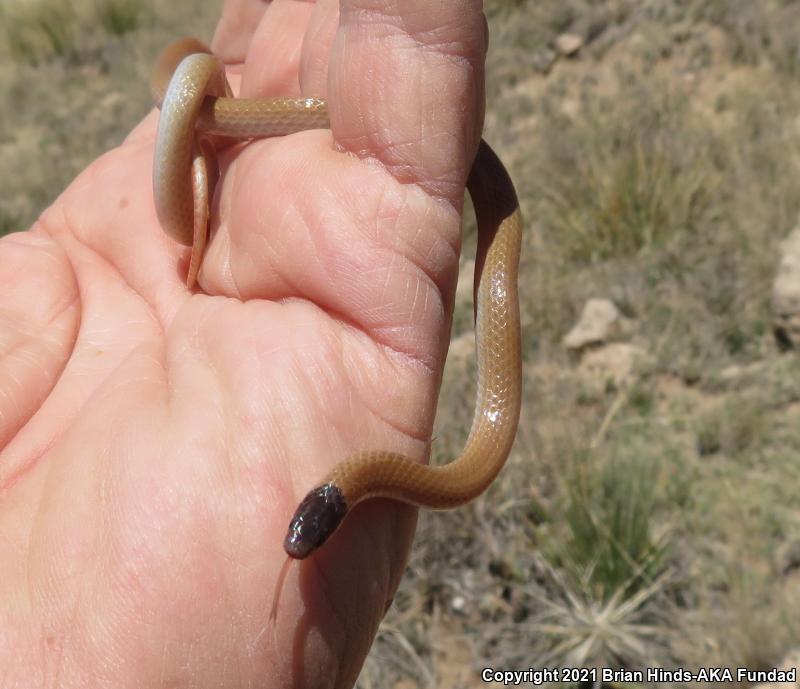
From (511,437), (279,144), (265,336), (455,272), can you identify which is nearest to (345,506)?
(265,336)

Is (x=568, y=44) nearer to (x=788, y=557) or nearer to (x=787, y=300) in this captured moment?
(x=787, y=300)

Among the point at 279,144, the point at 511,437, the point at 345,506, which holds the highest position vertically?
A: the point at 279,144

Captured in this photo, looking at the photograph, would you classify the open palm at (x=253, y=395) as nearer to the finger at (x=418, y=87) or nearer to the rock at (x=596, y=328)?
the finger at (x=418, y=87)

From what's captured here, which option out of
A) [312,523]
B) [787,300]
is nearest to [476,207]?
[312,523]

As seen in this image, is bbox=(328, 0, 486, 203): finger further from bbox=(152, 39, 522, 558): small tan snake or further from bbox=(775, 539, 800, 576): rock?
bbox=(775, 539, 800, 576): rock

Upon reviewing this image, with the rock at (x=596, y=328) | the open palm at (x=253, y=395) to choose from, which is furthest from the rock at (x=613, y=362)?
the open palm at (x=253, y=395)

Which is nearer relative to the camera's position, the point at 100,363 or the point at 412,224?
the point at 412,224

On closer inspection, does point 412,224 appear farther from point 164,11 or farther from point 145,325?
point 164,11
